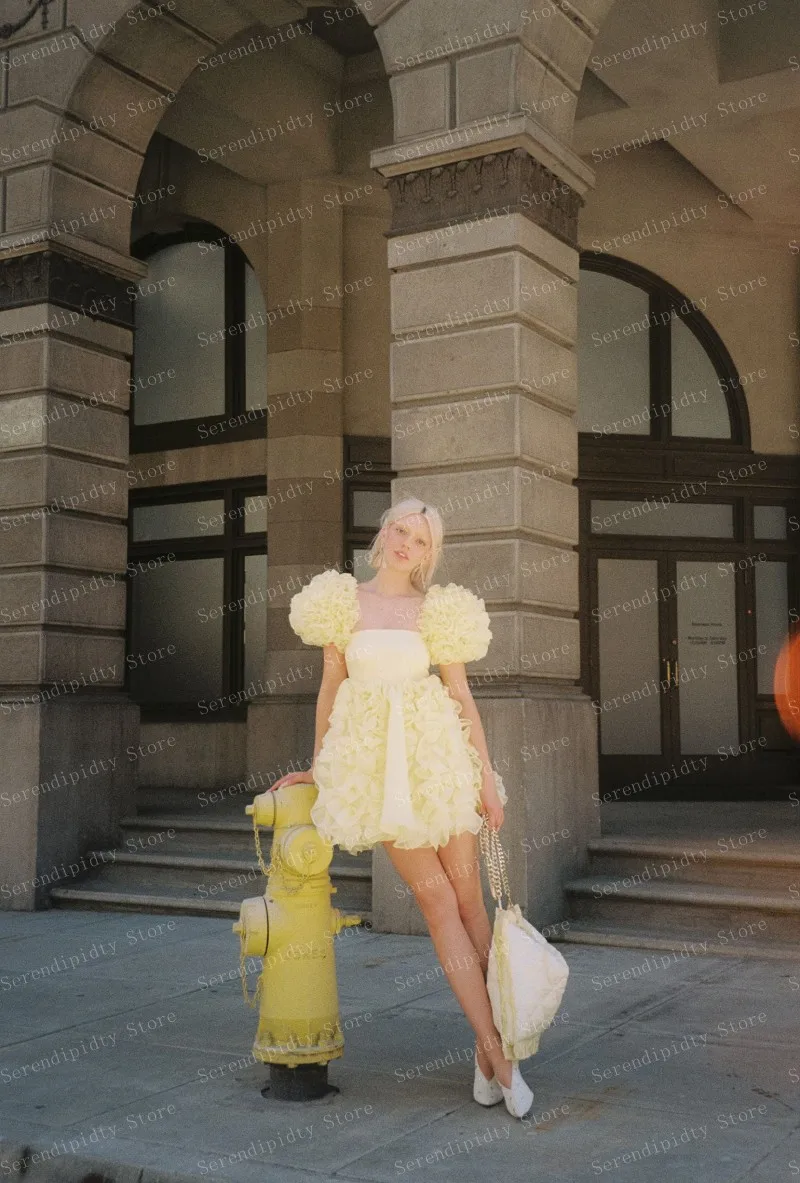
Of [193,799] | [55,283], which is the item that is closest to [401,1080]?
[55,283]

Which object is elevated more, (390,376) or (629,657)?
(390,376)

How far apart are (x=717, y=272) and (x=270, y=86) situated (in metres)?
5.30

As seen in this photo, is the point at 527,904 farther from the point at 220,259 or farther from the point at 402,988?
the point at 220,259

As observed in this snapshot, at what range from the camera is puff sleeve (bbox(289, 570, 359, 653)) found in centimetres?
517

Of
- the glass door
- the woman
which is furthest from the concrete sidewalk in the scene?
the glass door

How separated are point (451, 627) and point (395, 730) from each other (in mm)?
484

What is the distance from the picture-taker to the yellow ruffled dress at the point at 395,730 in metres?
4.96

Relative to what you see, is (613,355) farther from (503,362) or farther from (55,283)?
(55,283)

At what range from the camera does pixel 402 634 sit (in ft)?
17.0

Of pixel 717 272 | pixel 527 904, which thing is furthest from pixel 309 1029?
pixel 717 272

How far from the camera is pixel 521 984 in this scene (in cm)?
472

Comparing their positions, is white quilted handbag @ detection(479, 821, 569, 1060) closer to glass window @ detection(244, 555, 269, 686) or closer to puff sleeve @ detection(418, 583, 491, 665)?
puff sleeve @ detection(418, 583, 491, 665)

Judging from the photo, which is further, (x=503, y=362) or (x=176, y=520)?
(x=176, y=520)

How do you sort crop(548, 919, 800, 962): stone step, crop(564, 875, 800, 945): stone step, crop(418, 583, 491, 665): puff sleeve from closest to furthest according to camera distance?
crop(418, 583, 491, 665): puff sleeve
crop(548, 919, 800, 962): stone step
crop(564, 875, 800, 945): stone step
